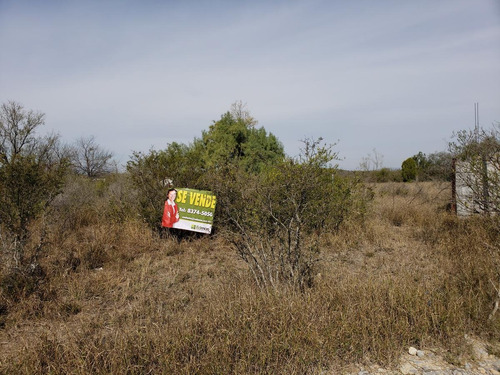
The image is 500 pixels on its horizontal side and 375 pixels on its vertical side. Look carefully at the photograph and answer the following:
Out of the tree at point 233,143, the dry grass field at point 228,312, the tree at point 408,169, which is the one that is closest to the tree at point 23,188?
the dry grass field at point 228,312

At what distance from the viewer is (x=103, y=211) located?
8.63 meters

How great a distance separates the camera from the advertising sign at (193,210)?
22.8 feet

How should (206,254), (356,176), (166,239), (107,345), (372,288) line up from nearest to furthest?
(107,345)
(372,288)
(206,254)
(166,239)
(356,176)

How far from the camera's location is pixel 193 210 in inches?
277

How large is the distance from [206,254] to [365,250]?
10.2 ft

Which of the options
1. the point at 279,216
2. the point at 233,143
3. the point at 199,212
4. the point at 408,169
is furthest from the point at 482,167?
the point at 408,169

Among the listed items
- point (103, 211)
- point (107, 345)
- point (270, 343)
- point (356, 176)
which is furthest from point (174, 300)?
point (356, 176)

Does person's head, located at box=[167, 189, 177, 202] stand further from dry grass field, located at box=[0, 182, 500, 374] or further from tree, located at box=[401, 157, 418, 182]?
tree, located at box=[401, 157, 418, 182]

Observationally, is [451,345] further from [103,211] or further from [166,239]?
[103,211]

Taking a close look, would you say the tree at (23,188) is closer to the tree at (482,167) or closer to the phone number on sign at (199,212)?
the phone number on sign at (199,212)

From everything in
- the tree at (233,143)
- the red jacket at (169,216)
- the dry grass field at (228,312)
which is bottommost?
the dry grass field at (228,312)

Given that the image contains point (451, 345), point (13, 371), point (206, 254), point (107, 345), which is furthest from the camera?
point (206, 254)

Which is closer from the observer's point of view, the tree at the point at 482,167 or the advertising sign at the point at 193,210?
the tree at the point at 482,167

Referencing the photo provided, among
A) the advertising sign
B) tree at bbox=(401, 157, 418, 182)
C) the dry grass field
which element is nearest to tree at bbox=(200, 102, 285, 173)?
the advertising sign
